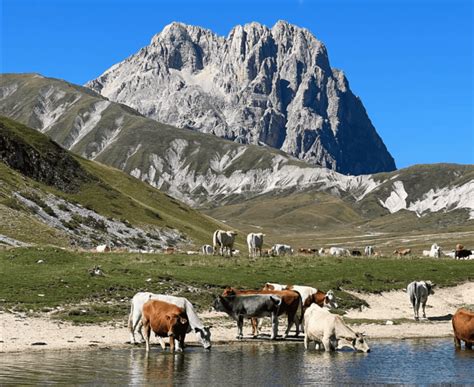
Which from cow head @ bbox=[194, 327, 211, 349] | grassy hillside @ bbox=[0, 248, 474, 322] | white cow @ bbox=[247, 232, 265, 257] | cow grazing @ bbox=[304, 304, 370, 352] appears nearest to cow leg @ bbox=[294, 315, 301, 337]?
cow grazing @ bbox=[304, 304, 370, 352]

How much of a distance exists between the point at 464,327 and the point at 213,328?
467 inches

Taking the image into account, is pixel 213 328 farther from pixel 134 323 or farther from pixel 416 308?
pixel 416 308

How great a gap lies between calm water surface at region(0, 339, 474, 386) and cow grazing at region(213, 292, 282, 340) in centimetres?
223

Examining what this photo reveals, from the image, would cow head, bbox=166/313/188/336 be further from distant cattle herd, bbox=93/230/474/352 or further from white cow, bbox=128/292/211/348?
white cow, bbox=128/292/211/348

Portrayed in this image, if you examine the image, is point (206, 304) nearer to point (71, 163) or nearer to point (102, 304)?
point (102, 304)

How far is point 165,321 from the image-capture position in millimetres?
26016

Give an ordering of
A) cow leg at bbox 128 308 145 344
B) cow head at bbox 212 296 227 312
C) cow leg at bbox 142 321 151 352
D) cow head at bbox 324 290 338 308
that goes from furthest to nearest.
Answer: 1. cow head at bbox 324 290 338 308
2. cow head at bbox 212 296 227 312
3. cow leg at bbox 128 308 145 344
4. cow leg at bbox 142 321 151 352

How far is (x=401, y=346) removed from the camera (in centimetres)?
3030

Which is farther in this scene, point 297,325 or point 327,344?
point 297,325

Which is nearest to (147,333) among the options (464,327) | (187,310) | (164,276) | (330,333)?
(187,310)

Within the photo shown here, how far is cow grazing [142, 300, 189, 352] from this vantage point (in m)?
25.9

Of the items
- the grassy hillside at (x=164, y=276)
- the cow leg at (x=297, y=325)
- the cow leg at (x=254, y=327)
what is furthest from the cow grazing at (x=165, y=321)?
the cow leg at (x=297, y=325)

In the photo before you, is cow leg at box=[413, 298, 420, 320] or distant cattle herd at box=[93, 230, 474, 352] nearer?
distant cattle herd at box=[93, 230, 474, 352]

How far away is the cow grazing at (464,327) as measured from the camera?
94.9 feet
